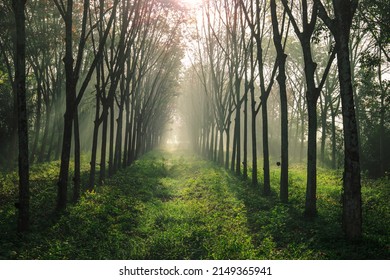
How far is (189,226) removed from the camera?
992 cm

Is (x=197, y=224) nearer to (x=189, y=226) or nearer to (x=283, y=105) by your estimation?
(x=189, y=226)

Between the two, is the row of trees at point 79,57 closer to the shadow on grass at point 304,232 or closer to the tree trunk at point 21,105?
the tree trunk at point 21,105

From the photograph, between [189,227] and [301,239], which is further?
[189,227]

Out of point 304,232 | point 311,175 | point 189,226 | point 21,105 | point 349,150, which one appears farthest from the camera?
point 311,175

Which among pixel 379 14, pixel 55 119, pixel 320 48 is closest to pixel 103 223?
pixel 379 14

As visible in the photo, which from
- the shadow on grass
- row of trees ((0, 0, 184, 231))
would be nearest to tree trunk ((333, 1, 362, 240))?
the shadow on grass

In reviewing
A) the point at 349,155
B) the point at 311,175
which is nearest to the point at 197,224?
the point at 311,175

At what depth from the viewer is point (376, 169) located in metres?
22.2

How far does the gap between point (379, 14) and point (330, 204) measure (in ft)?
34.2

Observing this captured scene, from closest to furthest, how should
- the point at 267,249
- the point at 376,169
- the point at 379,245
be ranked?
the point at 379,245 → the point at 267,249 → the point at 376,169

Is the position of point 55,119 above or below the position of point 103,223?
above

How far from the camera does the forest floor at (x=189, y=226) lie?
7.48 metres

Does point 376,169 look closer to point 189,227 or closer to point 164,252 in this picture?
point 189,227

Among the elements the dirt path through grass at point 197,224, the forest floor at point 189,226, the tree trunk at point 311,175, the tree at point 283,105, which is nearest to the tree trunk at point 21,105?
the forest floor at point 189,226
